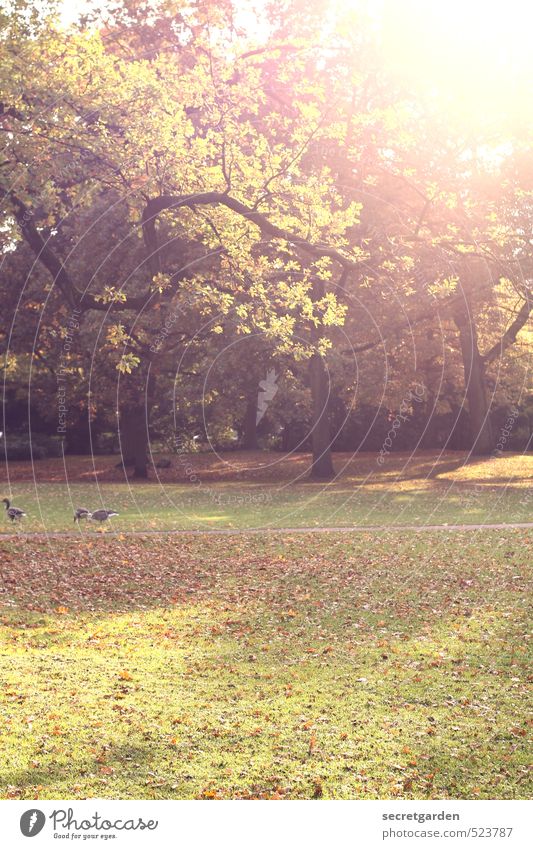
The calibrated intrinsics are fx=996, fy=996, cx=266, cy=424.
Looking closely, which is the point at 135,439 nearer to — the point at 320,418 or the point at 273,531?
the point at 320,418

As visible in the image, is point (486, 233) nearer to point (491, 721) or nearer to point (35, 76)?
point (35, 76)

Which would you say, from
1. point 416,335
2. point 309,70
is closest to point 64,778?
point 309,70

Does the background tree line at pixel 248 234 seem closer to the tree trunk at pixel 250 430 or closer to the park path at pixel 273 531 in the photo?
the tree trunk at pixel 250 430

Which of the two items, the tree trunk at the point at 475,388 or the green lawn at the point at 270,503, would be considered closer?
the green lawn at the point at 270,503

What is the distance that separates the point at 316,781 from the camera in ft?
29.9

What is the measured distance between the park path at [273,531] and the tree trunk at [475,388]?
18928 mm

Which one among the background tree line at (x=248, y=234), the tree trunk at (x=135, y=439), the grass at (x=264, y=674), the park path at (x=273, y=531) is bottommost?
the grass at (x=264, y=674)

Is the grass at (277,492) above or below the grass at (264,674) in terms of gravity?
above

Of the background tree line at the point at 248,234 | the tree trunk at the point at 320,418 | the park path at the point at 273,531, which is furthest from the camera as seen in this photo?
the tree trunk at the point at 320,418

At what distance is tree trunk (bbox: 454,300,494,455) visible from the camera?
152 feet
